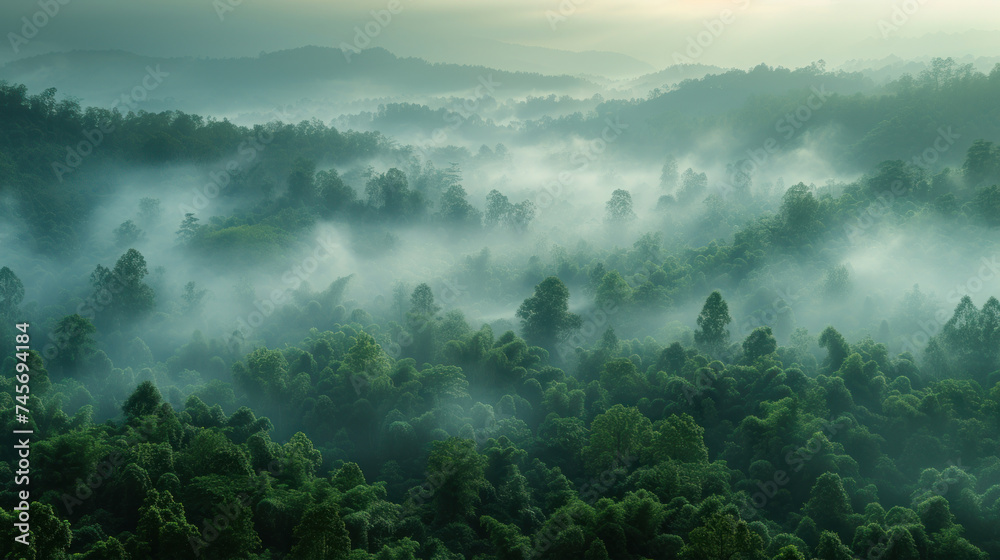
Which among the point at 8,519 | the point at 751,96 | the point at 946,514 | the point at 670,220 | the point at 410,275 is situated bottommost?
the point at 946,514

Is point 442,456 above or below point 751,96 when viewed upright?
below

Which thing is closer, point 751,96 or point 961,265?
point 961,265

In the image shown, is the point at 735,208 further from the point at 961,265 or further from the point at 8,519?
the point at 8,519

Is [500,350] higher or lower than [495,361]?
higher

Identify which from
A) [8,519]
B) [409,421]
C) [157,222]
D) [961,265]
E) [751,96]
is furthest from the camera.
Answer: [751,96]

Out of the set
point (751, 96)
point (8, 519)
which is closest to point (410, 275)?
point (8, 519)

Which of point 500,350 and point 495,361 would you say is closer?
point 495,361

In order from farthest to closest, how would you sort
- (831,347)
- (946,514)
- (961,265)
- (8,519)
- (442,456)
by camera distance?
(961,265) → (831,347) → (442,456) → (946,514) → (8,519)
